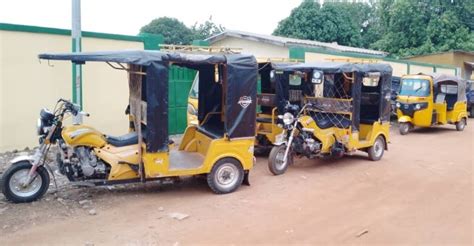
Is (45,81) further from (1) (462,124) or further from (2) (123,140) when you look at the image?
(1) (462,124)

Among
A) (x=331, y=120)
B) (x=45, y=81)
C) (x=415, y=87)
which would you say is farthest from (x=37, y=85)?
(x=415, y=87)

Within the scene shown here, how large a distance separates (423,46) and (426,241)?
29.5m

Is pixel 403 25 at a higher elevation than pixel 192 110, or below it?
higher

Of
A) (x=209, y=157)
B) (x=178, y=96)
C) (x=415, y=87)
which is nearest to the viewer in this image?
(x=209, y=157)

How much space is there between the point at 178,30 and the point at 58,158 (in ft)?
108

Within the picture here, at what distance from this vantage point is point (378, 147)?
10156 mm

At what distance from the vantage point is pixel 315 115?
9.87 meters

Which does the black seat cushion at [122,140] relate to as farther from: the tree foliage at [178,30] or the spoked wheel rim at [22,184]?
the tree foliage at [178,30]

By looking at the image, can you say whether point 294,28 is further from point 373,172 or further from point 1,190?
point 1,190

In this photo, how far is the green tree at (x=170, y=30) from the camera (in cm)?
3784

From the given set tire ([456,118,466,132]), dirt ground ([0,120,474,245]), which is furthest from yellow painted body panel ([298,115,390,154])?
tire ([456,118,466,132])

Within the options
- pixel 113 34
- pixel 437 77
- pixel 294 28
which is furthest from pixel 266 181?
pixel 294 28

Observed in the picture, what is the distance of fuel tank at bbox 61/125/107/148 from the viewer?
639cm

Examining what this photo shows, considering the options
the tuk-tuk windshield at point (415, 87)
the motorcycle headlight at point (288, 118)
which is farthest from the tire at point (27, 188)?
the tuk-tuk windshield at point (415, 87)
